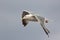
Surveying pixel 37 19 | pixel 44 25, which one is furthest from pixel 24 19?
pixel 44 25

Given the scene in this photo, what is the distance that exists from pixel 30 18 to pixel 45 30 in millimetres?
985

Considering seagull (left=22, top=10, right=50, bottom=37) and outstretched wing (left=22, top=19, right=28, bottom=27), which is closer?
seagull (left=22, top=10, right=50, bottom=37)

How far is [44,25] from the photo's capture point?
441cm

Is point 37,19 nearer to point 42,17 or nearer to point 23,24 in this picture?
point 42,17

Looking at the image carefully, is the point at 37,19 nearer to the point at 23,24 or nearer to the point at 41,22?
the point at 41,22

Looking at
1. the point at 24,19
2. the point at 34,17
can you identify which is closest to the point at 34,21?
the point at 34,17

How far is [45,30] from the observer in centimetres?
413

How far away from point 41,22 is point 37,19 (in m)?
0.21

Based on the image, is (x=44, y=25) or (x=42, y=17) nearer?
(x=44, y=25)

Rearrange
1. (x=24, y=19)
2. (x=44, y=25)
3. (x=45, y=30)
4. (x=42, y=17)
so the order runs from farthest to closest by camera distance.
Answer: (x=24, y=19) < (x=42, y=17) < (x=44, y=25) < (x=45, y=30)

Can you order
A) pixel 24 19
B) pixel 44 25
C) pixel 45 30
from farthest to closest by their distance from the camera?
pixel 24 19 → pixel 44 25 → pixel 45 30

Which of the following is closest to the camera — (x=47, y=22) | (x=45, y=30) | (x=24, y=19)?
(x=45, y=30)

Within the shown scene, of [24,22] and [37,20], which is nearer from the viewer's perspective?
[37,20]

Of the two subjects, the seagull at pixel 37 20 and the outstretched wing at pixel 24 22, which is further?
the outstretched wing at pixel 24 22
